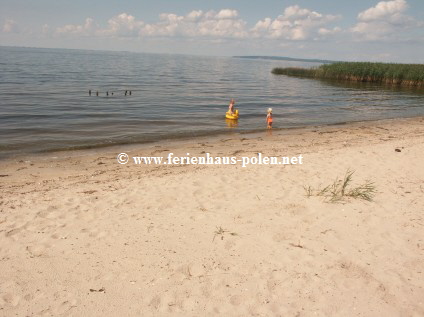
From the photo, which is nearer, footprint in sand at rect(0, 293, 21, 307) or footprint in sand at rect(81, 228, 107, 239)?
footprint in sand at rect(0, 293, 21, 307)

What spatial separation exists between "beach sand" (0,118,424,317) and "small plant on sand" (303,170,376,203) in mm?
207

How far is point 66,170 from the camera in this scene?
11219 millimetres

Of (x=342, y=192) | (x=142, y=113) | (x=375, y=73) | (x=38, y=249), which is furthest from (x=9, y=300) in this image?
(x=375, y=73)

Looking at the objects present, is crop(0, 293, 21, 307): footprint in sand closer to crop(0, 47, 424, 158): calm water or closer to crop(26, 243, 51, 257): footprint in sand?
crop(26, 243, 51, 257): footprint in sand

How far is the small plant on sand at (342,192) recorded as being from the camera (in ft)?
27.5

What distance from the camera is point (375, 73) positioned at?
2020 inches

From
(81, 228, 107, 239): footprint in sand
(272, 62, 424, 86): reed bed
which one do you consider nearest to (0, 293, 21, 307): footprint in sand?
(81, 228, 107, 239): footprint in sand

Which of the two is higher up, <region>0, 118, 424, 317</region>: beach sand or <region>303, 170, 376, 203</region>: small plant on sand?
<region>303, 170, 376, 203</region>: small plant on sand

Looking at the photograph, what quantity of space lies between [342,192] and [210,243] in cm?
396

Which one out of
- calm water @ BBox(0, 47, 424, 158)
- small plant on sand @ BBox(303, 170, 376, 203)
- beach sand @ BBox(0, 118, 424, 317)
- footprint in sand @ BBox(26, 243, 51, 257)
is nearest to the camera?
beach sand @ BBox(0, 118, 424, 317)

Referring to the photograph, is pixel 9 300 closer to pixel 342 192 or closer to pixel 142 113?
pixel 342 192

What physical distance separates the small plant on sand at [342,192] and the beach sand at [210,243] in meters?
0.21

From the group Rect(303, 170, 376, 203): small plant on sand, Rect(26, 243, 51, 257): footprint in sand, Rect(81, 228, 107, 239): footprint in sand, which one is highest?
Rect(303, 170, 376, 203): small plant on sand

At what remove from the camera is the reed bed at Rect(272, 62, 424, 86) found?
47.2m
